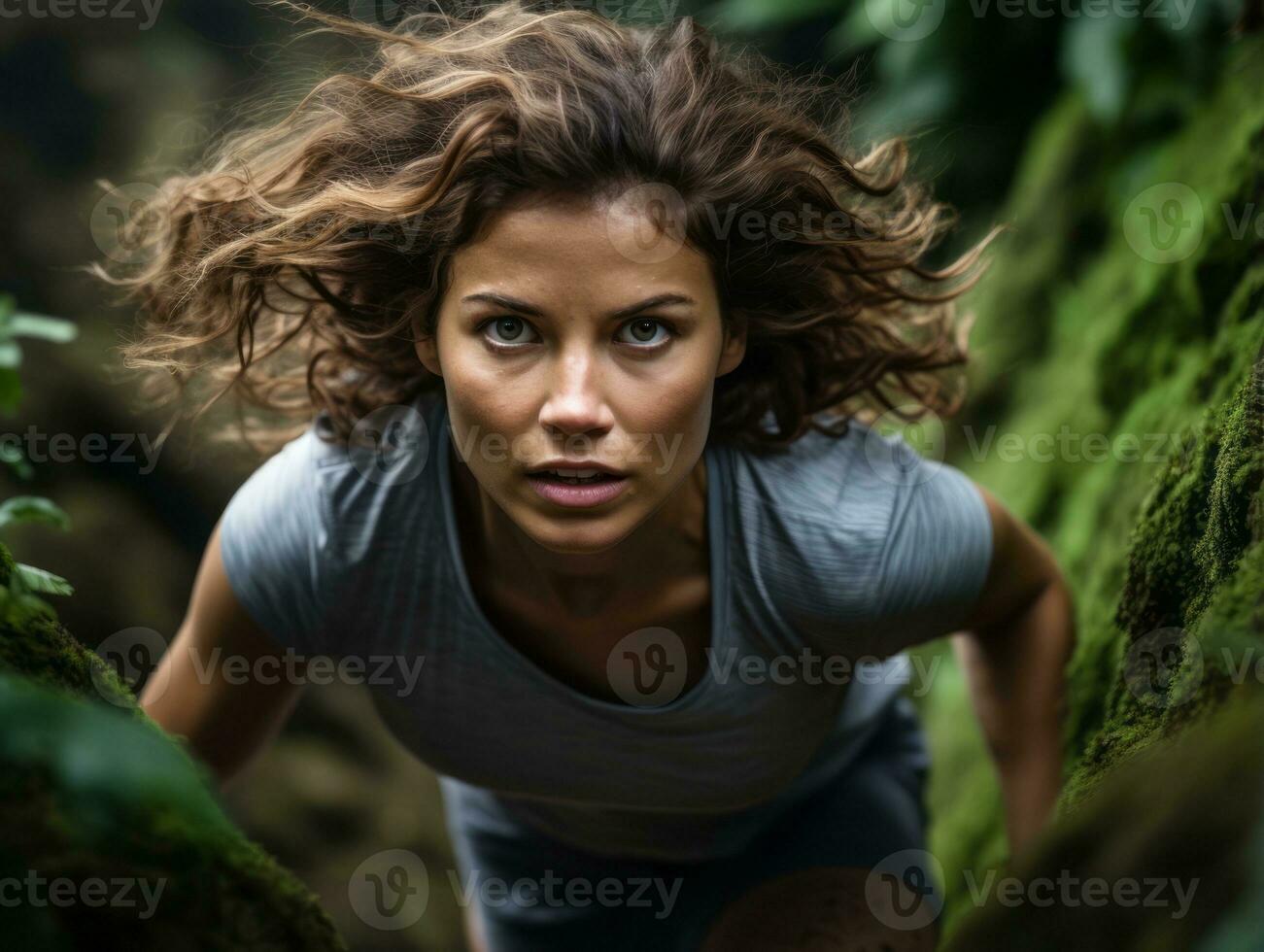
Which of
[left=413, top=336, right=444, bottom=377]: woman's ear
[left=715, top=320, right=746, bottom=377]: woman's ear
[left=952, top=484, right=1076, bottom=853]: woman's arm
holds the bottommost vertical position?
[left=952, top=484, right=1076, bottom=853]: woman's arm

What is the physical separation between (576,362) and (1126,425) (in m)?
1.74

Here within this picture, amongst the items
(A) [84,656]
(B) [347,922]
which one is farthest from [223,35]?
(A) [84,656]

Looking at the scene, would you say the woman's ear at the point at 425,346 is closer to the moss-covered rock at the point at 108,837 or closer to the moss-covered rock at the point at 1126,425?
the moss-covered rock at the point at 108,837

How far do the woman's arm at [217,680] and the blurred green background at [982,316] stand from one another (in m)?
0.99

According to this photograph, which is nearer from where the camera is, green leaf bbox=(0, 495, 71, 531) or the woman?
green leaf bbox=(0, 495, 71, 531)

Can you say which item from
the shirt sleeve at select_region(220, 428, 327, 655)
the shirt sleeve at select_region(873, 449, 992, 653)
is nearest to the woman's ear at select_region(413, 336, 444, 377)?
the shirt sleeve at select_region(220, 428, 327, 655)

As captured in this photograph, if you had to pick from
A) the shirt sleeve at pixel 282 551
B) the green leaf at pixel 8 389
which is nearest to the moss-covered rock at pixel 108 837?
the green leaf at pixel 8 389

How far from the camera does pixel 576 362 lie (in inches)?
74.4

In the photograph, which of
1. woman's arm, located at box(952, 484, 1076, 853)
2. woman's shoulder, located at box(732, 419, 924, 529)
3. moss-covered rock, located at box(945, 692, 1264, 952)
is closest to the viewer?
moss-covered rock, located at box(945, 692, 1264, 952)

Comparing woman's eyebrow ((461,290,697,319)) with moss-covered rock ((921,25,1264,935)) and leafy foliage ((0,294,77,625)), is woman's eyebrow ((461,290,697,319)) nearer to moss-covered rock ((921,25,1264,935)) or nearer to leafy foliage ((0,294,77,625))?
leafy foliage ((0,294,77,625))

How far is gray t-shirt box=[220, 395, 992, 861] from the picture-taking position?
226 cm

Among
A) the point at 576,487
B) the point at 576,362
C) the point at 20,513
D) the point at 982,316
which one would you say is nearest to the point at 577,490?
the point at 576,487

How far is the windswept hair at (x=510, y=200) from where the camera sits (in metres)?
1.99

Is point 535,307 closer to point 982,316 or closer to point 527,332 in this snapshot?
point 527,332
